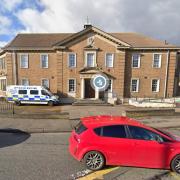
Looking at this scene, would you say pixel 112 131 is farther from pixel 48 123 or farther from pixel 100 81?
pixel 100 81

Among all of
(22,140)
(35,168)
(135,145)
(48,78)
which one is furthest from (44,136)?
(48,78)

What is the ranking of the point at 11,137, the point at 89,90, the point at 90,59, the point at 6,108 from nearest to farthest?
the point at 11,137
the point at 6,108
the point at 90,59
the point at 89,90

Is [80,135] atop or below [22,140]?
atop

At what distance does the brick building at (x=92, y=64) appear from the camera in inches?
891

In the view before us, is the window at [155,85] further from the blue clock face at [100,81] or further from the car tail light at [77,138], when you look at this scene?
the car tail light at [77,138]

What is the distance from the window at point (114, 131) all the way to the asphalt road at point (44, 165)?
3.48 feet

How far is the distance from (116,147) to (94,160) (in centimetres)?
80

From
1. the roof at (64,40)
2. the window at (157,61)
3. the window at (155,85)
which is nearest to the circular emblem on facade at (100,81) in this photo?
the roof at (64,40)

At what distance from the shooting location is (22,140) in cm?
793

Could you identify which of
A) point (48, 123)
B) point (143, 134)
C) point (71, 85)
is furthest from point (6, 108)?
point (143, 134)

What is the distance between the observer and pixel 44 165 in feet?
17.5

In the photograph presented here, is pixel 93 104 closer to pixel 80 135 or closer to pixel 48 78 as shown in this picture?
pixel 48 78

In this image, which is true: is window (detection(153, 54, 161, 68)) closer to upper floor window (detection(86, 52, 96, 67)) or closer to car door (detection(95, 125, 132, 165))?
upper floor window (detection(86, 52, 96, 67))

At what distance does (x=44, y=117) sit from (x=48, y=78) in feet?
40.9
